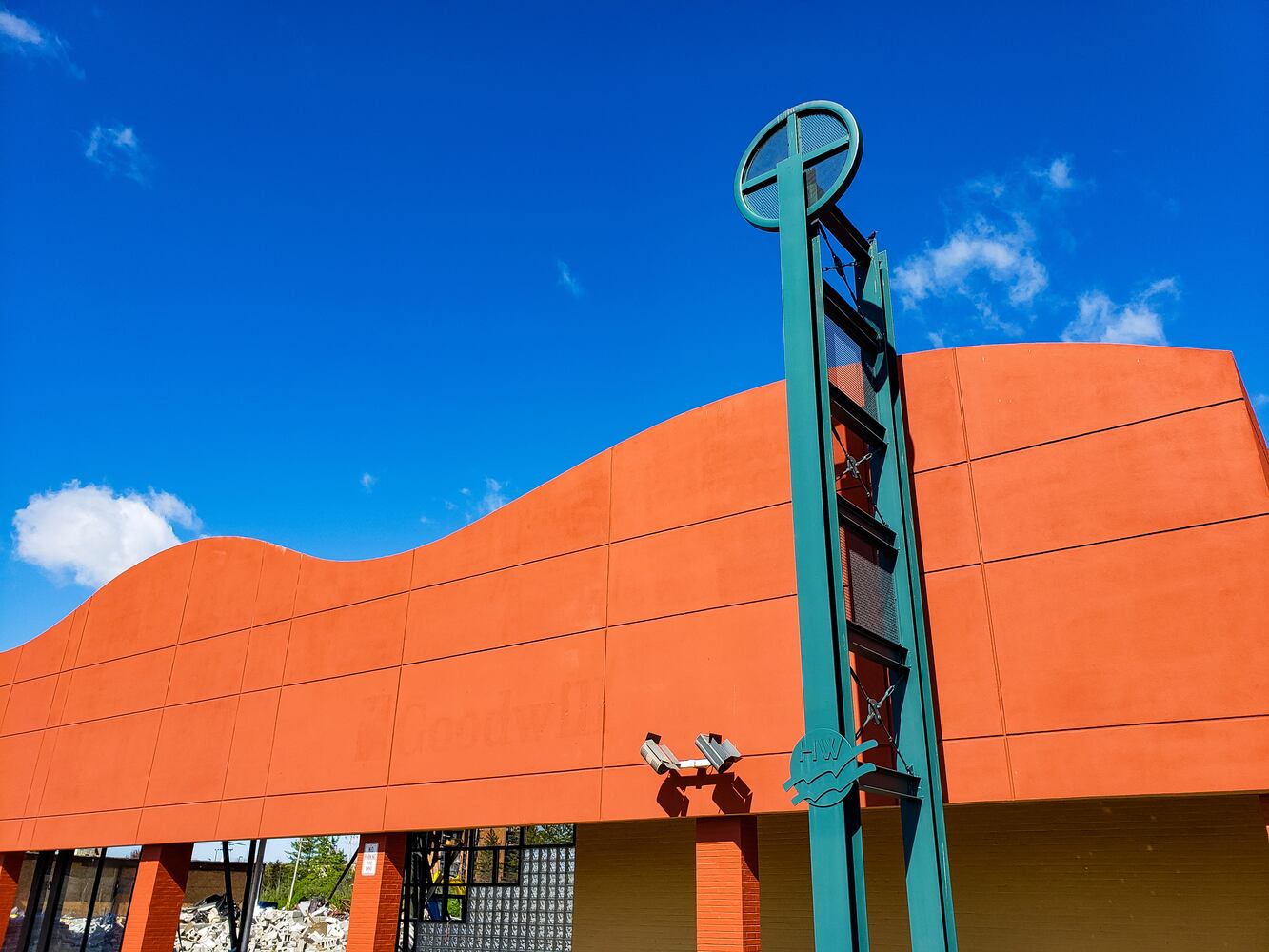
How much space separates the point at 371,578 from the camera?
68.6 feet

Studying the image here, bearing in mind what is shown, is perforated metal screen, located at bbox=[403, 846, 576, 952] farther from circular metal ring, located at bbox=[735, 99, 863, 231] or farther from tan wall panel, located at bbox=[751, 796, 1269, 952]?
circular metal ring, located at bbox=[735, 99, 863, 231]

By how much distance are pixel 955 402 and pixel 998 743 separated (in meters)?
4.96

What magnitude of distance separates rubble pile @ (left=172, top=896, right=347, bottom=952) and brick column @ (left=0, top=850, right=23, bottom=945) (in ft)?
17.0

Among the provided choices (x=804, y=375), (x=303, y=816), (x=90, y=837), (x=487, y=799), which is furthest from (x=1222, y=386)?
(x=90, y=837)

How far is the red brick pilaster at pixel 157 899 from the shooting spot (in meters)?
21.6

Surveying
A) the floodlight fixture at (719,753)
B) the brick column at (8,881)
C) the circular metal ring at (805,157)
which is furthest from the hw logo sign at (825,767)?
the brick column at (8,881)

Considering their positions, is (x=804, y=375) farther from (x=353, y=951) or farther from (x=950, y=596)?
(x=353, y=951)

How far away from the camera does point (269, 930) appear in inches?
1437

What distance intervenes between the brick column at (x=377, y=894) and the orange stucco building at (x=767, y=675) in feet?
0.18

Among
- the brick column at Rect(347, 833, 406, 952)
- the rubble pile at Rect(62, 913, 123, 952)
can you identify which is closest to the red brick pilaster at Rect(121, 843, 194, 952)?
the brick column at Rect(347, 833, 406, 952)

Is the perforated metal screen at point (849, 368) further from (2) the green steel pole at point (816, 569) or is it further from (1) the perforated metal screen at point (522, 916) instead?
(1) the perforated metal screen at point (522, 916)

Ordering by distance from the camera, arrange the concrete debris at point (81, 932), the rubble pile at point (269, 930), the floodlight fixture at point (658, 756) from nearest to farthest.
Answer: the floodlight fixture at point (658, 756) → the concrete debris at point (81, 932) → the rubble pile at point (269, 930)

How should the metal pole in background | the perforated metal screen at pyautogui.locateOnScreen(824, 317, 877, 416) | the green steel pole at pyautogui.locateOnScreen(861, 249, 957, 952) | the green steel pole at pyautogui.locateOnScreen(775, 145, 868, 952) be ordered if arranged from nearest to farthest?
the green steel pole at pyautogui.locateOnScreen(775, 145, 868, 952) → the green steel pole at pyautogui.locateOnScreen(861, 249, 957, 952) → the perforated metal screen at pyautogui.locateOnScreen(824, 317, 877, 416) → the metal pole in background

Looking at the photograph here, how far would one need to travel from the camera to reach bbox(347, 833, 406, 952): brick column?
717 inches
